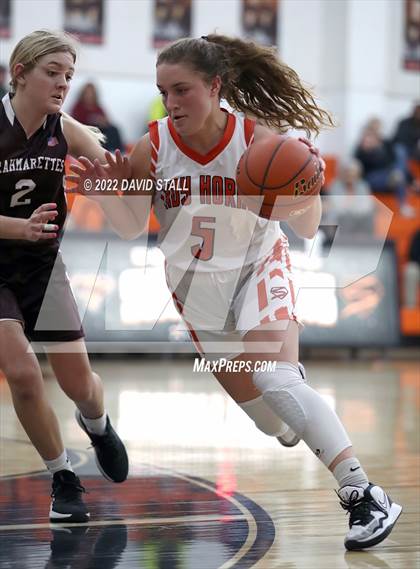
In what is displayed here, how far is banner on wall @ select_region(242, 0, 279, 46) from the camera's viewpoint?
16.1 m

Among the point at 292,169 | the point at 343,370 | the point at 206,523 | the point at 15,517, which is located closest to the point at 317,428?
the point at 206,523

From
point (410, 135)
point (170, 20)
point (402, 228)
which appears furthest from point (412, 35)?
point (402, 228)

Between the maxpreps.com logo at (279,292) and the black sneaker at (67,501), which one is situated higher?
the maxpreps.com logo at (279,292)

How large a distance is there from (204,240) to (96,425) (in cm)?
99

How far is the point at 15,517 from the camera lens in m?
4.23

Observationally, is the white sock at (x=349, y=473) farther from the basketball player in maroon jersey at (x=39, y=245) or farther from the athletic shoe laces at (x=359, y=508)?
the basketball player in maroon jersey at (x=39, y=245)

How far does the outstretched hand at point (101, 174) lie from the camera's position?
406 cm

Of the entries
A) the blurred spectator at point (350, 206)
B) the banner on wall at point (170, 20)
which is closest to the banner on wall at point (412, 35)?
the banner on wall at point (170, 20)

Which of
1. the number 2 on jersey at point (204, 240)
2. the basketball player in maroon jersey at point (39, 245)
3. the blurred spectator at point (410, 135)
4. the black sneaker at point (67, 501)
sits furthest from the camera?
the blurred spectator at point (410, 135)

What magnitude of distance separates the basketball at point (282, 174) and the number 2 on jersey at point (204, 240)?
28cm

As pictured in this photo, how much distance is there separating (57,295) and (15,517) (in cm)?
88

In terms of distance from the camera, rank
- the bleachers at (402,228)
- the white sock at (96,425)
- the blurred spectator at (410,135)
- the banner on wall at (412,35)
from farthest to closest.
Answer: the banner on wall at (412,35) < the blurred spectator at (410,135) < the bleachers at (402,228) < the white sock at (96,425)

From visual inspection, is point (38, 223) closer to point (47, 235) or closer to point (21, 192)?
point (47, 235)

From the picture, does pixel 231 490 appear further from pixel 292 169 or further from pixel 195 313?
pixel 292 169
